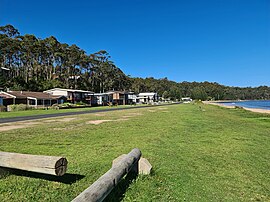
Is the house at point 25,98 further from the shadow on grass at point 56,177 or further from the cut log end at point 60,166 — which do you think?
the cut log end at point 60,166

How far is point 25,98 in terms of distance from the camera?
3959 centimetres

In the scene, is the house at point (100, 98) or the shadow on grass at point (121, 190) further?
the house at point (100, 98)

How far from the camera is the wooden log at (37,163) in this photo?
10.7ft

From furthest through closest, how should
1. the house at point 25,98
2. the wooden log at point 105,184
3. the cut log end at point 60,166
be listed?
the house at point 25,98 → the cut log end at point 60,166 → the wooden log at point 105,184

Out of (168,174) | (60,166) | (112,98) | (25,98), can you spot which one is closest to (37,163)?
(60,166)

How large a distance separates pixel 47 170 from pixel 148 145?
4114 millimetres

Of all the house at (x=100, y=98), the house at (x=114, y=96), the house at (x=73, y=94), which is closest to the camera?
the house at (x=73, y=94)

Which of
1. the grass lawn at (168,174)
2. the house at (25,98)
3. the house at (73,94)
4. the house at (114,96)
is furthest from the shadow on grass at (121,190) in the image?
the house at (114,96)

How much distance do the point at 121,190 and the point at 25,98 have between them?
42.0 meters

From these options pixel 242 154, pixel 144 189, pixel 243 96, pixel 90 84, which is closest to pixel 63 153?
pixel 144 189

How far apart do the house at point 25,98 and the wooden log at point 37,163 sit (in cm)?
3894

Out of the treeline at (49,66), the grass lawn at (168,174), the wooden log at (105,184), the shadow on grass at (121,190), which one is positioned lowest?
the shadow on grass at (121,190)

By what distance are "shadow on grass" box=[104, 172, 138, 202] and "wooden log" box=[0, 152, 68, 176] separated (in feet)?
3.00

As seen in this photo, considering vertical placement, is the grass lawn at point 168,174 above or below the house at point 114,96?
below
